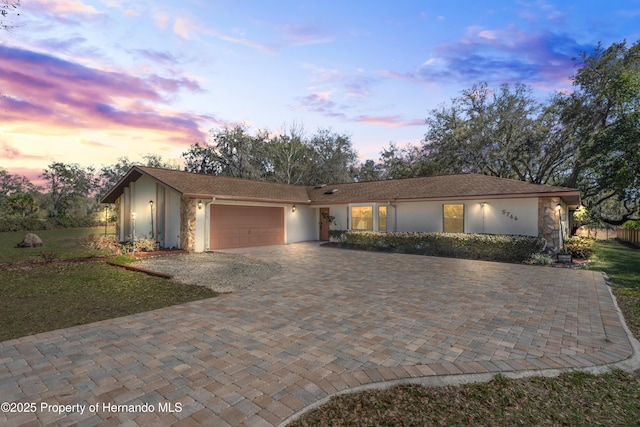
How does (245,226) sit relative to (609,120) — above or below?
below

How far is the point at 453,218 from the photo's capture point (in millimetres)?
14984

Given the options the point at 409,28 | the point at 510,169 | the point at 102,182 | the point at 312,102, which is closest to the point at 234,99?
the point at 312,102

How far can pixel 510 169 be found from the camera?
2602cm

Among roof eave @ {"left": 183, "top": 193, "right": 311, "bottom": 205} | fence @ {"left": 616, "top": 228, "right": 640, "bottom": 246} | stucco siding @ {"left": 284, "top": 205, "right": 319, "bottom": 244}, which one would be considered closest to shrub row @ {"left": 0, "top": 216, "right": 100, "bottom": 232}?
roof eave @ {"left": 183, "top": 193, "right": 311, "bottom": 205}

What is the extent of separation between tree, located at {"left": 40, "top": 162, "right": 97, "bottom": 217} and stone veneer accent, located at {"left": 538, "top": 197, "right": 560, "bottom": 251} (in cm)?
4732

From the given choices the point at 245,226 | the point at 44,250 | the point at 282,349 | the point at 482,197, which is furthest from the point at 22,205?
the point at 482,197

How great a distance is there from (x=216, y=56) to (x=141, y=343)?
1079 centimetres

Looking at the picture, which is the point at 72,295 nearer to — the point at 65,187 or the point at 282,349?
the point at 282,349

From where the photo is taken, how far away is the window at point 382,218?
1691 centimetres

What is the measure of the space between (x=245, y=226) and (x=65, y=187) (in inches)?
1470

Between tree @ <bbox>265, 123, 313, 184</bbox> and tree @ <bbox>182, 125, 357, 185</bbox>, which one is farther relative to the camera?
tree @ <bbox>265, 123, 313, 184</bbox>

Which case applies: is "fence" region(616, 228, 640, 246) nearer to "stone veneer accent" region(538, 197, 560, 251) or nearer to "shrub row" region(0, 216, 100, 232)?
"stone veneer accent" region(538, 197, 560, 251)

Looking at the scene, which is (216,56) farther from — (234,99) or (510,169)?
(510,169)

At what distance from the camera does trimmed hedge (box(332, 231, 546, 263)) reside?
38.4 feet
